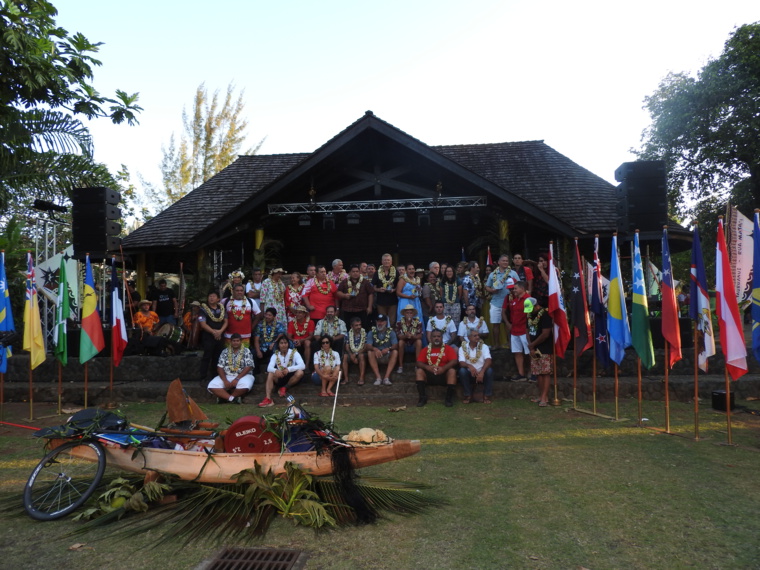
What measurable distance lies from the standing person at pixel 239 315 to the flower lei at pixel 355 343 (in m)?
1.87

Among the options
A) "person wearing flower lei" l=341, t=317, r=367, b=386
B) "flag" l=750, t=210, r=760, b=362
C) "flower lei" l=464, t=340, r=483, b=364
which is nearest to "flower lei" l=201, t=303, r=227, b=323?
"person wearing flower lei" l=341, t=317, r=367, b=386

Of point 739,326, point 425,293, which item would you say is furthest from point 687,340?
point 425,293

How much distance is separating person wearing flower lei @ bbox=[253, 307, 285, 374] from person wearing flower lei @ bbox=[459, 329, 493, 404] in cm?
337

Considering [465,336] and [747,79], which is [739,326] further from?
[747,79]

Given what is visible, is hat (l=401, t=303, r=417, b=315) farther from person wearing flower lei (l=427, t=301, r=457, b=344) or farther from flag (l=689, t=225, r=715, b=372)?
flag (l=689, t=225, r=715, b=372)

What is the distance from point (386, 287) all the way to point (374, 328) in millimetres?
1012

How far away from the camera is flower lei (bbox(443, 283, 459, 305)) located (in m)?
10.4

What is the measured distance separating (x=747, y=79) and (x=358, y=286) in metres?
21.3

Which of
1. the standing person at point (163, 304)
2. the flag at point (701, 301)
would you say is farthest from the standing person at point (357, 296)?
the flag at point (701, 301)

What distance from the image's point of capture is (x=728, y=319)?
6.27 m

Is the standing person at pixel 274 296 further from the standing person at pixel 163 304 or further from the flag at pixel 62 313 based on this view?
the flag at pixel 62 313

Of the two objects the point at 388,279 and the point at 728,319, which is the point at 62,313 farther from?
the point at 728,319

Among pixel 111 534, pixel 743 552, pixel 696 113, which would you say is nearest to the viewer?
pixel 743 552

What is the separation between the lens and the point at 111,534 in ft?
13.3
